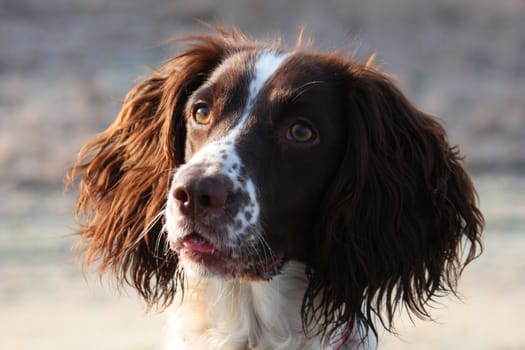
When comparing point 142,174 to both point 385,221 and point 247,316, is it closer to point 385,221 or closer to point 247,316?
point 247,316

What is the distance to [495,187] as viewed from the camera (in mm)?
13227

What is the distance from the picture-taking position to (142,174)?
15.3 ft

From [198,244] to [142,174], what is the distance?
0.83 m

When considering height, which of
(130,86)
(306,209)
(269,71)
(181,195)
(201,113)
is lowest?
(181,195)

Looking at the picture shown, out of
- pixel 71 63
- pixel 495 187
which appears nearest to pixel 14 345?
pixel 495 187

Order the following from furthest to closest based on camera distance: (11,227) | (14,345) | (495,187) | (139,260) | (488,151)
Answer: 1. (488,151)
2. (495,187)
3. (11,227)
4. (14,345)
5. (139,260)

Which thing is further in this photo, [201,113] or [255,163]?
[201,113]

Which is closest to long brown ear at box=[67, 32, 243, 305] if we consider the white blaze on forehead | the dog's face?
the dog's face

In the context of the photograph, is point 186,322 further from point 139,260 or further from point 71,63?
point 71,63

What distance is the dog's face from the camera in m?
3.87

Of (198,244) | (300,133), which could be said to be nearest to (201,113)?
(300,133)

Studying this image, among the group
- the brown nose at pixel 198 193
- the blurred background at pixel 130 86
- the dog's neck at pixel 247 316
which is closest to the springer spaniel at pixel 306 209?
the dog's neck at pixel 247 316

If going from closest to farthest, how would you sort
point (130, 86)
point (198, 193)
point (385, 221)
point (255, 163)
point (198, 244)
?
point (198, 193) → point (198, 244) → point (255, 163) → point (385, 221) → point (130, 86)

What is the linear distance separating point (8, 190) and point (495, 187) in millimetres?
5938
